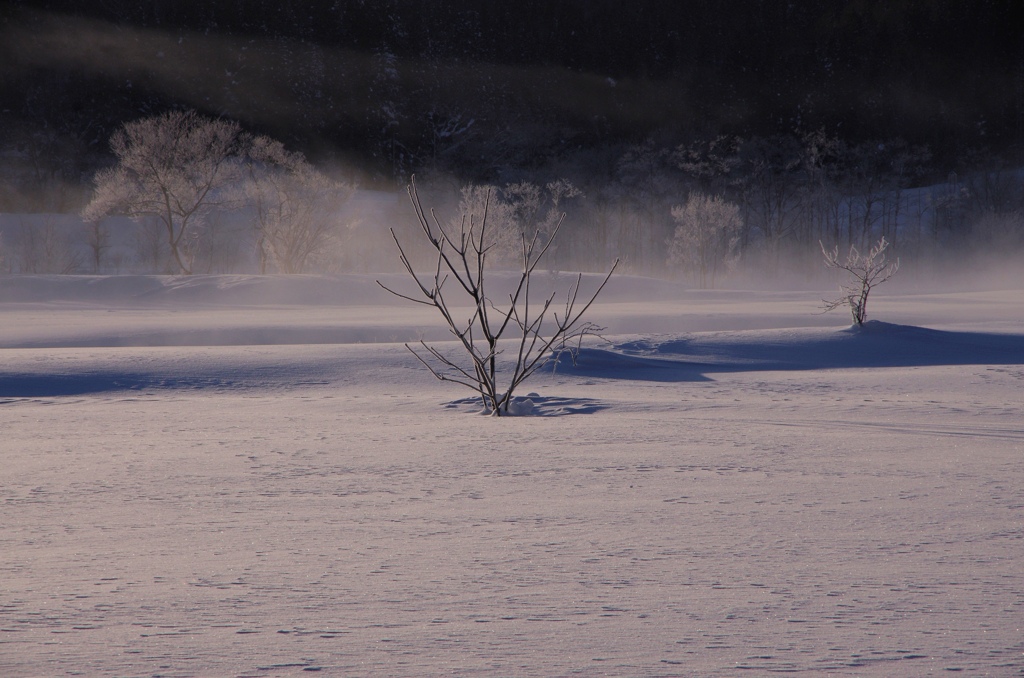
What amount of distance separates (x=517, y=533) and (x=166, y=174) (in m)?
41.0

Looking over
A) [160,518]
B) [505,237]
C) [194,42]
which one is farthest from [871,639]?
[194,42]

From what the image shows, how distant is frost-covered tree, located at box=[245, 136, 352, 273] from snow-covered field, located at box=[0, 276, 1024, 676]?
31.2 meters

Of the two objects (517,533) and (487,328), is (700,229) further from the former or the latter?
(517,533)

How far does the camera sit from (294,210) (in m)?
42.2

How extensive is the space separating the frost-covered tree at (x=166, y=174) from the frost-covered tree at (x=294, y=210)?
176cm

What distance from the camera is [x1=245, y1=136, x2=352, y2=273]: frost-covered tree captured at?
139ft

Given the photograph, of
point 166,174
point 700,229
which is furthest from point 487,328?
point 700,229

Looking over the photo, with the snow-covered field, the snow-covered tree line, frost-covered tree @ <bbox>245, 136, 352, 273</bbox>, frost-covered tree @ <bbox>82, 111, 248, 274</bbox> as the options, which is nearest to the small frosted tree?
the snow-covered tree line

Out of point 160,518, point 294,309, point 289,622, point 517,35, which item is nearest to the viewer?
point 289,622

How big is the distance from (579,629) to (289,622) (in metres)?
1.03

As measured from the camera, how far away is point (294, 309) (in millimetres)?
31234

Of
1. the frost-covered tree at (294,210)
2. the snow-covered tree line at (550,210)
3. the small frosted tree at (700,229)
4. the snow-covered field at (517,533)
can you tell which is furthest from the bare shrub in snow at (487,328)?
the small frosted tree at (700,229)

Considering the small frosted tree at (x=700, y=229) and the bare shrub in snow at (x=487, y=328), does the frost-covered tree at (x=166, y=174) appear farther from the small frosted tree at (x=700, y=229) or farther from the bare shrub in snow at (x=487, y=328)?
the small frosted tree at (x=700, y=229)

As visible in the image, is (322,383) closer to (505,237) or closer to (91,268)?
(505,237)
